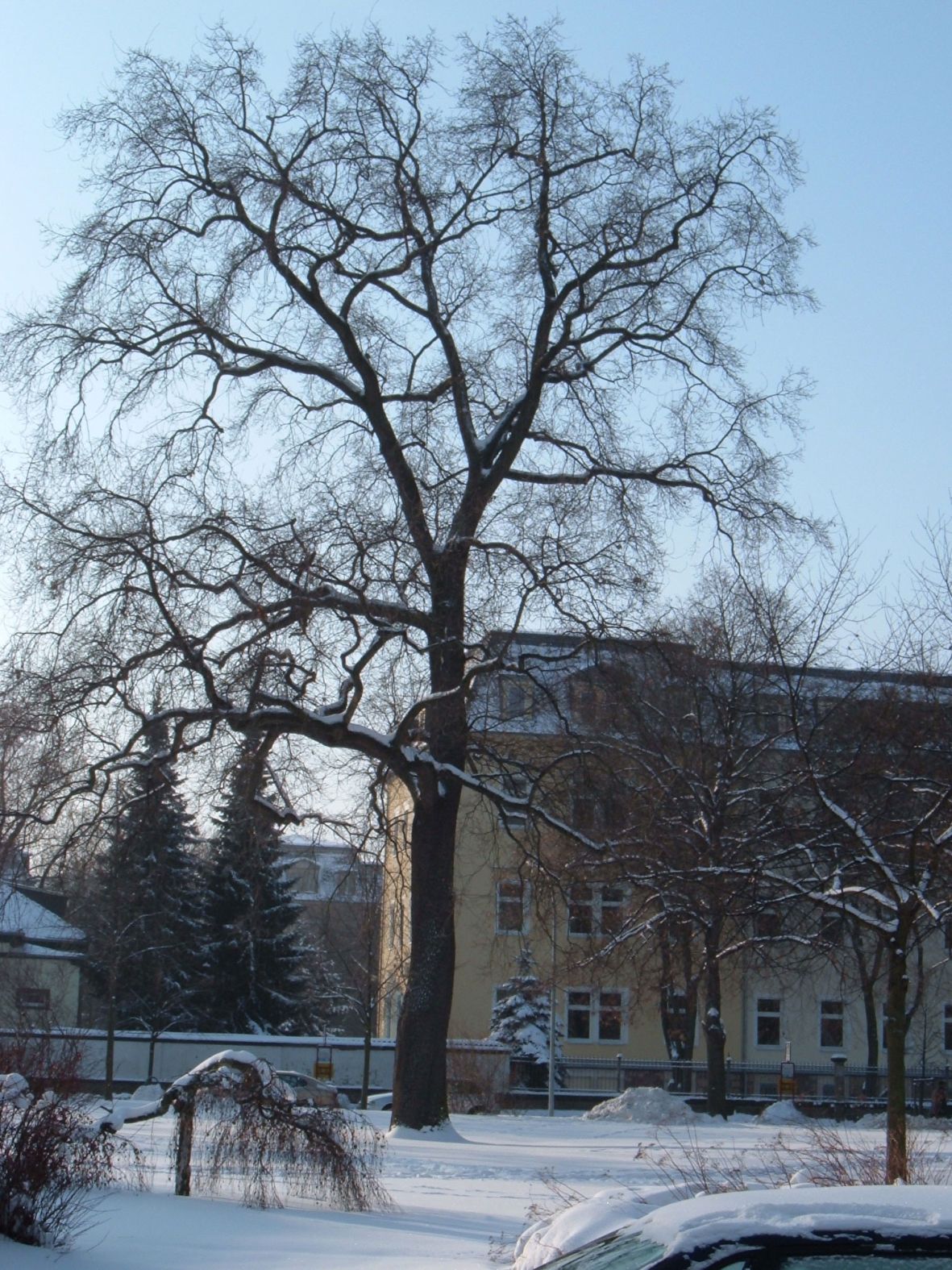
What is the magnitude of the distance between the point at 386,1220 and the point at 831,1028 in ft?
139

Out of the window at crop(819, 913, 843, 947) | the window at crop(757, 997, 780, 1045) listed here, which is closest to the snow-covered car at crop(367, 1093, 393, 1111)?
the window at crop(819, 913, 843, 947)

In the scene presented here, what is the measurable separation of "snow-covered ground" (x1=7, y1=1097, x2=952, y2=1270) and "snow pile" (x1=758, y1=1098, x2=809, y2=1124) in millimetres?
11276

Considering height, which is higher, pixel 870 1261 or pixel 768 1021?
pixel 870 1261

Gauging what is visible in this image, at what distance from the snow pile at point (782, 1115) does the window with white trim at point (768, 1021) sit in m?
18.9

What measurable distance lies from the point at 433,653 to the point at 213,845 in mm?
4598

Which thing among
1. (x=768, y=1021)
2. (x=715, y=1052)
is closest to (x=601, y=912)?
(x=715, y=1052)

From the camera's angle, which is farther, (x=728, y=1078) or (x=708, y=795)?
(x=728, y=1078)

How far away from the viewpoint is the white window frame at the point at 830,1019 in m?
50.3

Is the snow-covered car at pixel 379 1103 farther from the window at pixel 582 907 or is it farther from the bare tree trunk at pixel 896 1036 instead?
the bare tree trunk at pixel 896 1036

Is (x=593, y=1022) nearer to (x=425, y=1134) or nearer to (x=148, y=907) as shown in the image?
(x=148, y=907)

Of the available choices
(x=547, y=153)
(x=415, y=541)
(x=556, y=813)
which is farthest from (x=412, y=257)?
(x=556, y=813)

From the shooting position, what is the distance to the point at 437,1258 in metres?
9.74

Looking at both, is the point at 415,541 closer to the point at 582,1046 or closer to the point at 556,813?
the point at 556,813

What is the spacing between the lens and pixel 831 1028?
51.0 m
